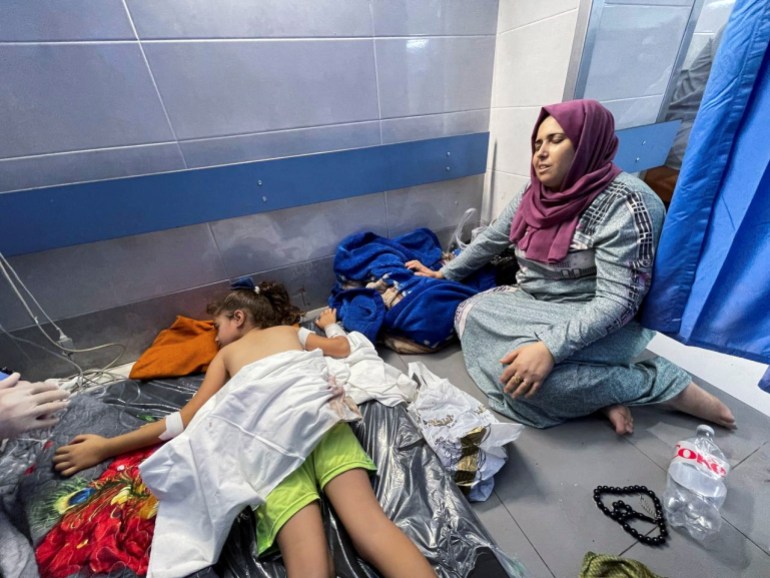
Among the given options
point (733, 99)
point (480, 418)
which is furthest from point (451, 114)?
point (480, 418)

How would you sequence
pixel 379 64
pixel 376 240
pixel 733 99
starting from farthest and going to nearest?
1. pixel 376 240
2. pixel 379 64
3. pixel 733 99

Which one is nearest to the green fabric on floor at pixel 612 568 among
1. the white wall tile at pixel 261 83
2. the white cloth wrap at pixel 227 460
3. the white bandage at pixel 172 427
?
the white cloth wrap at pixel 227 460

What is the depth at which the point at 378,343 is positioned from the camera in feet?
4.88

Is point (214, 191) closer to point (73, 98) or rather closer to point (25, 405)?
point (73, 98)

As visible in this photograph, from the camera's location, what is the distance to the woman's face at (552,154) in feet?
3.06

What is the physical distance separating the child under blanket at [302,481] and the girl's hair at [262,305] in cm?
6

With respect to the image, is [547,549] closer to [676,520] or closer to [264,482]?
[676,520]

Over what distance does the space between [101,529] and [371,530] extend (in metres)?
0.65

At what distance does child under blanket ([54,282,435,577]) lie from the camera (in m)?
0.66

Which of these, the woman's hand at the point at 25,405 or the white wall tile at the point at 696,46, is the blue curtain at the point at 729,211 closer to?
the white wall tile at the point at 696,46

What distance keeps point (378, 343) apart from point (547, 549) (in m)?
0.92

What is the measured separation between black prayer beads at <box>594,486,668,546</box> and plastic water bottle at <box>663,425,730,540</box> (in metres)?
0.03

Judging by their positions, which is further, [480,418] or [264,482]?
[480,418]

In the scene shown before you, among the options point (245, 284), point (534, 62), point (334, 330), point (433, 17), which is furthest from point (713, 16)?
point (245, 284)
